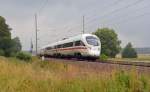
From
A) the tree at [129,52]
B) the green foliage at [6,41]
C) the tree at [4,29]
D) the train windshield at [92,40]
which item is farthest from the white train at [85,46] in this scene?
the tree at [129,52]

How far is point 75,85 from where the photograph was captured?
35.0 feet

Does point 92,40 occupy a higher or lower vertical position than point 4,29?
lower

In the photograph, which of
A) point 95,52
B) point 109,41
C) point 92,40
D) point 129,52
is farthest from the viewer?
point 129,52

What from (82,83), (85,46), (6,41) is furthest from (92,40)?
(6,41)

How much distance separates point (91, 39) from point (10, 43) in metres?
43.8

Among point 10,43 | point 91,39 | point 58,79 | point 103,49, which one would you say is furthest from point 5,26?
point 58,79

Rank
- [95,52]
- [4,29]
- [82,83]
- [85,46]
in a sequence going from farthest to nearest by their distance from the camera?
[4,29], [95,52], [85,46], [82,83]

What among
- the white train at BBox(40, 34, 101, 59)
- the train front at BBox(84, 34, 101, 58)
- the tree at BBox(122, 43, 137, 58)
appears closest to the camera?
the white train at BBox(40, 34, 101, 59)

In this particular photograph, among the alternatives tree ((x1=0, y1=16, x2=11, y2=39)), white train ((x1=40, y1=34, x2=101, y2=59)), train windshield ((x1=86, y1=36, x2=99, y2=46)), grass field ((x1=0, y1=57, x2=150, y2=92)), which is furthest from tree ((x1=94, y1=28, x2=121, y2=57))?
grass field ((x1=0, y1=57, x2=150, y2=92))

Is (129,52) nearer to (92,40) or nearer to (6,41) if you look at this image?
(6,41)

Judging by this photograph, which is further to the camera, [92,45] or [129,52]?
[129,52]

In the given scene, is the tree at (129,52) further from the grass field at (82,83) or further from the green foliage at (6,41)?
the grass field at (82,83)

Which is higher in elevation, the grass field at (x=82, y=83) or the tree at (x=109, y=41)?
the tree at (x=109, y=41)

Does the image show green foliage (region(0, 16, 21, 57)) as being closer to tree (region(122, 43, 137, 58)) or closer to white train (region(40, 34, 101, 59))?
white train (region(40, 34, 101, 59))
